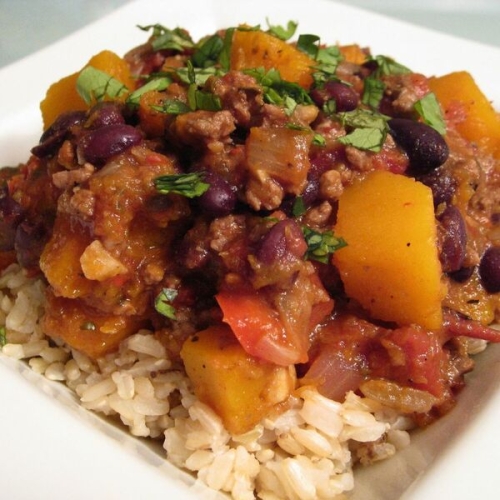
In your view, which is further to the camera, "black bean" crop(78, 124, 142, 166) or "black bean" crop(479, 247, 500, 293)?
"black bean" crop(479, 247, 500, 293)

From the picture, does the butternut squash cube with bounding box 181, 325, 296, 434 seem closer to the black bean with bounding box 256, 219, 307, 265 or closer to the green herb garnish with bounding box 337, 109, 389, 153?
the black bean with bounding box 256, 219, 307, 265

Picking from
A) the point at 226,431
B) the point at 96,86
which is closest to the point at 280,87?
the point at 96,86

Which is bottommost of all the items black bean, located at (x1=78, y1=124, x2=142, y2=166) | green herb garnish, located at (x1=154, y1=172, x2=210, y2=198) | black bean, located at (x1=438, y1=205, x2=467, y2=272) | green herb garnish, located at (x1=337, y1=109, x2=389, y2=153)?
black bean, located at (x1=438, y1=205, x2=467, y2=272)

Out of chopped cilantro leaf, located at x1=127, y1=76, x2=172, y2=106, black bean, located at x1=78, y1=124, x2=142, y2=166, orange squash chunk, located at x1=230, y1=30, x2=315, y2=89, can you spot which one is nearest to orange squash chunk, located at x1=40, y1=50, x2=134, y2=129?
chopped cilantro leaf, located at x1=127, y1=76, x2=172, y2=106

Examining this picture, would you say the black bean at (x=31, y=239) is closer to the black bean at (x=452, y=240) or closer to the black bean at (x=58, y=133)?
the black bean at (x=58, y=133)

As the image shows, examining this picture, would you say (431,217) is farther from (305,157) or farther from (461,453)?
(461,453)

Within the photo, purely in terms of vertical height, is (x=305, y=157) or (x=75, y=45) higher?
(x=75, y=45)

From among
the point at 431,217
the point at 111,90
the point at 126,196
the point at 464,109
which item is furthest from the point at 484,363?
the point at 111,90

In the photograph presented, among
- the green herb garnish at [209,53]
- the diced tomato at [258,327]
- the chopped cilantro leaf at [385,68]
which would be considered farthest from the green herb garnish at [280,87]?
the diced tomato at [258,327]
